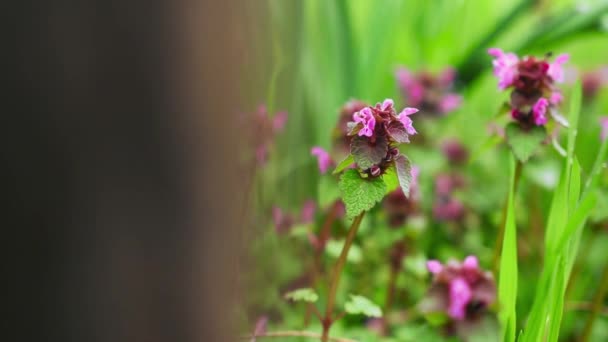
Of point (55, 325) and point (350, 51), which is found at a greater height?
point (350, 51)

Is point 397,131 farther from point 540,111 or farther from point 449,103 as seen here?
point 449,103

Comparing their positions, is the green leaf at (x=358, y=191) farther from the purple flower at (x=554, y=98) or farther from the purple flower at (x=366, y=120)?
the purple flower at (x=554, y=98)

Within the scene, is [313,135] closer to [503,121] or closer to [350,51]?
[350,51]

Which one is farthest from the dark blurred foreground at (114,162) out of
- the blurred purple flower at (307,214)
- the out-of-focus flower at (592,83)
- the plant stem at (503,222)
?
the out-of-focus flower at (592,83)

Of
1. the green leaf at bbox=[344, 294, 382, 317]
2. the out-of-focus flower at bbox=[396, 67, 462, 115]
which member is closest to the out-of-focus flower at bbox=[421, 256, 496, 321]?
the green leaf at bbox=[344, 294, 382, 317]

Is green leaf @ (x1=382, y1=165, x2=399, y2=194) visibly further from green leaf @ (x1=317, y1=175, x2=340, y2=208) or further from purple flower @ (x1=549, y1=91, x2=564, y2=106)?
purple flower @ (x1=549, y1=91, x2=564, y2=106)

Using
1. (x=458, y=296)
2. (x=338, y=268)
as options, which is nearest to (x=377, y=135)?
(x=338, y=268)

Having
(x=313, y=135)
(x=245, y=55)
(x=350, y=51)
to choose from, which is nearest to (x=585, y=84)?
(x=350, y=51)
